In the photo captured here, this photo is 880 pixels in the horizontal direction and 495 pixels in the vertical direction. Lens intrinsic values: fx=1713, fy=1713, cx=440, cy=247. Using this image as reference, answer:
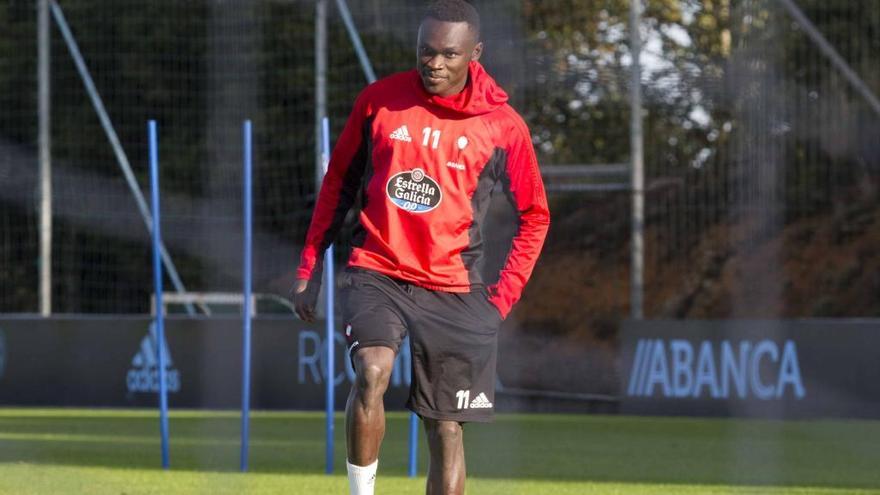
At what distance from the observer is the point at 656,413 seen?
51.8 feet

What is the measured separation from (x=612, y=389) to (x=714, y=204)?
2.65 meters

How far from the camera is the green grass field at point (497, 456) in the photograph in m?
9.14

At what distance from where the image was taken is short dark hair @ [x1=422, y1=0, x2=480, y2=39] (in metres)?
5.95

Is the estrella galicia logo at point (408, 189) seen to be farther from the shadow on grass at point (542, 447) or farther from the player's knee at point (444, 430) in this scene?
the shadow on grass at point (542, 447)

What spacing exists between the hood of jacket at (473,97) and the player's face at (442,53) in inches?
1.6

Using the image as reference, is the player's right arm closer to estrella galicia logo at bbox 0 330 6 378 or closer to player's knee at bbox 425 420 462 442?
player's knee at bbox 425 420 462 442

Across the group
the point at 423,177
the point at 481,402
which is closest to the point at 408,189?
the point at 423,177

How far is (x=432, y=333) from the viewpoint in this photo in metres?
5.98

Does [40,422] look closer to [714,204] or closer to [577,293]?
[714,204]

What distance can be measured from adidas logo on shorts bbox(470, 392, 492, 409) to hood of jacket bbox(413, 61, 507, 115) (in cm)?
100

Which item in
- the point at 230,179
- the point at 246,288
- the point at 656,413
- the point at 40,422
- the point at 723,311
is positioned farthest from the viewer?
the point at 723,311

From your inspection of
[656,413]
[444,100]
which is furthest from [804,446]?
[444,100]

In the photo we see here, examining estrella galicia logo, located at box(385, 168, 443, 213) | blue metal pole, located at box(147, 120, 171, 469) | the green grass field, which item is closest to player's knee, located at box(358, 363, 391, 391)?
estrella galicia logo, located at box(385, 168, 443, 213)

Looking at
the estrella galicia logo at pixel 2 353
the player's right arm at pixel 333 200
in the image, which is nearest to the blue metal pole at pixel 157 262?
the player's right arm at pixel 333 200
